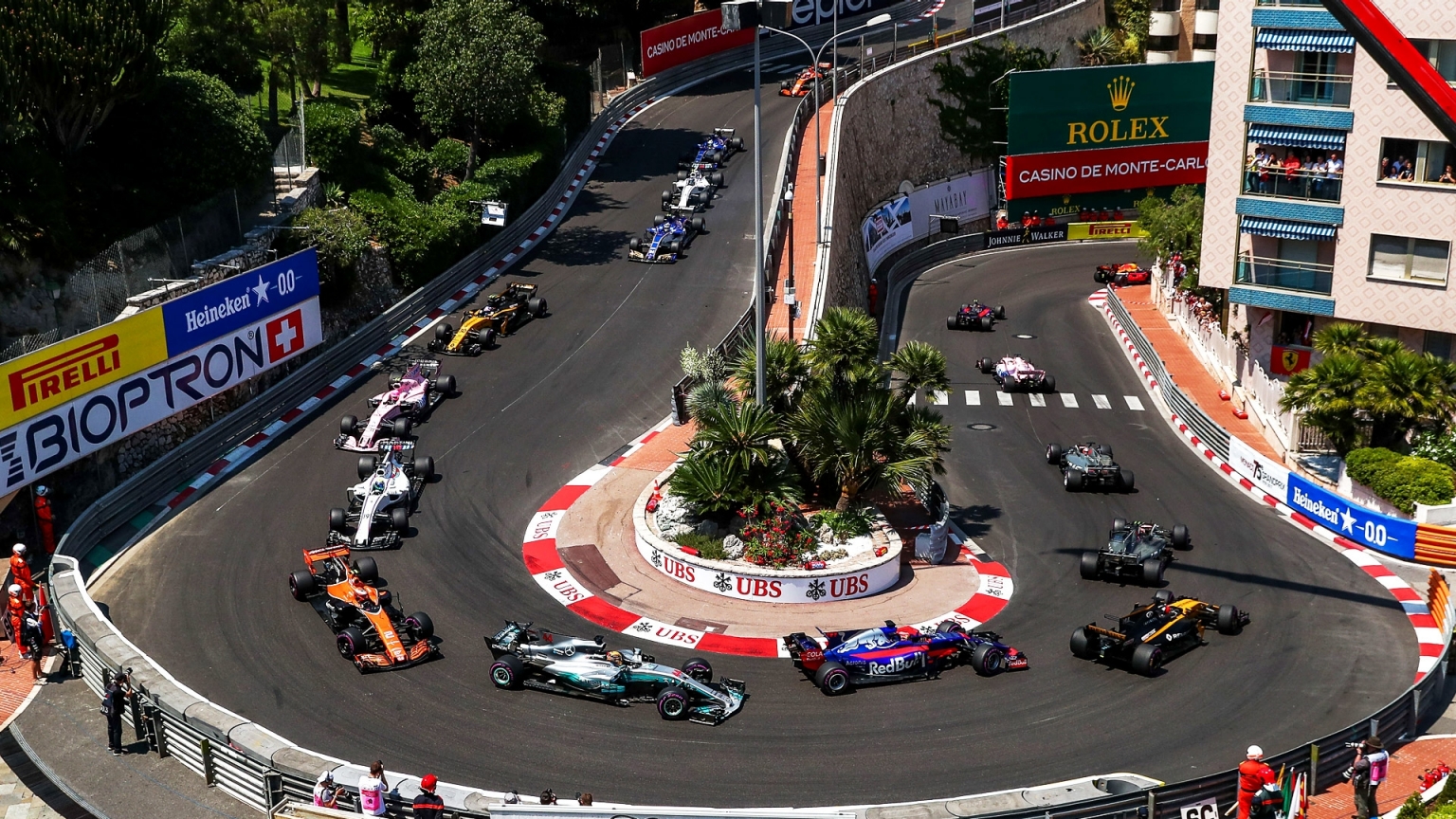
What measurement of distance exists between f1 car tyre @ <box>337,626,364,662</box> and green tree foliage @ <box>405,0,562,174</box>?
105ft

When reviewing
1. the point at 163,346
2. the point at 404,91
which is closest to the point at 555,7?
the point at 404,91

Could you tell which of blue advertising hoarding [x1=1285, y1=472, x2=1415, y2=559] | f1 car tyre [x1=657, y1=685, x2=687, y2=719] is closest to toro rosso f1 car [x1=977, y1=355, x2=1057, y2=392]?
blue advertising hoarding [x1=1285, y1=472, x2=1415, y2=559]

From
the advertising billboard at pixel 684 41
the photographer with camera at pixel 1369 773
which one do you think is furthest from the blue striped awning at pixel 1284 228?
the advertising billboard at pixel 684 41

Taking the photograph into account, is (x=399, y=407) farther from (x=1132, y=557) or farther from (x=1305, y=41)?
(x=1305, y=41)

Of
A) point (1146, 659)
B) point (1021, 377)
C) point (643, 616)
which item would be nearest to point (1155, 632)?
point (1146, 659)

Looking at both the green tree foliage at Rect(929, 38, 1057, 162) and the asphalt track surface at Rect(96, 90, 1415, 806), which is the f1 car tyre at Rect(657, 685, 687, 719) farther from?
the green tree foliage at Rect(929, 38, 1057, 162)

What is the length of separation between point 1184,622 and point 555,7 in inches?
2064

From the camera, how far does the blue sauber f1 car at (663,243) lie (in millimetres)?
55188

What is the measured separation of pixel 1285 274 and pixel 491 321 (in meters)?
26.5

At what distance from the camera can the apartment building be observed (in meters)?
43.8

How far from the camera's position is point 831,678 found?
92.4 ft

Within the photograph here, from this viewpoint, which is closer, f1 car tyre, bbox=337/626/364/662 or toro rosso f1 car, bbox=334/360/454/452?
f1 car tyre, bbox=337/626/364/662

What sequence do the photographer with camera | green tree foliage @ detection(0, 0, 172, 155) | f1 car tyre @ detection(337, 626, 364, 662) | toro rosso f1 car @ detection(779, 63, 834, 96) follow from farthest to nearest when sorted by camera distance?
1. toro rosso f1 car @ detection(779, 63, 834, 96)
2. green tree foliage @ detection(0, 0, 172, 155)
3. f1 car tyre @ detection(337, 626, 364, 662)
4. the photographer with camera

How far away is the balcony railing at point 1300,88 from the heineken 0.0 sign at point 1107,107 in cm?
2563
